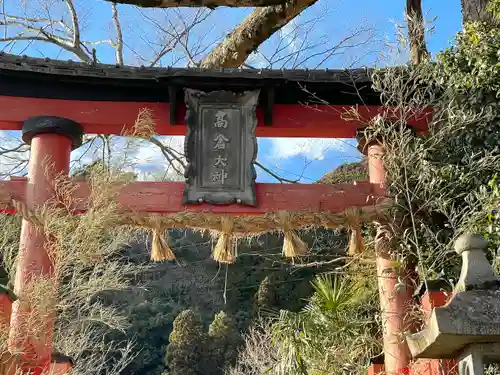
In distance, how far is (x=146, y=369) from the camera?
18.0m

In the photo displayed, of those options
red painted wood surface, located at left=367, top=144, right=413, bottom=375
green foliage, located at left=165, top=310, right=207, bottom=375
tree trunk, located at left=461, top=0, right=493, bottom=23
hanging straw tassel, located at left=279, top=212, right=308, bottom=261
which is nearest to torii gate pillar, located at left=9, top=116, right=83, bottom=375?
hanging straw tassel, located at left=279, top=212, right=308, bottom=261

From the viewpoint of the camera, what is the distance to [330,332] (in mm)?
5801

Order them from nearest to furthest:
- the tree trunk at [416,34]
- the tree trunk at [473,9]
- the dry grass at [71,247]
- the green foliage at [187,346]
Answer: the dry grass at [71,247]
the tree trunk at [473,9]
the tree trunk at [416,34]
the green foliage at [187,346]

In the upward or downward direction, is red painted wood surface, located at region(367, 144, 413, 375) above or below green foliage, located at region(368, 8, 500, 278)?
below

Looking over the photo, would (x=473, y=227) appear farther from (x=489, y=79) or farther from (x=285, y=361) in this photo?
(x=285, y=361)

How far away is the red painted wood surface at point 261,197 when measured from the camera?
16.7 feet

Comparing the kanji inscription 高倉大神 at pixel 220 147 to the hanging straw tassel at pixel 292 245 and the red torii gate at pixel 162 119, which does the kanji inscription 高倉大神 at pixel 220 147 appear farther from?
the hanging straw tassel at pixel 292 245

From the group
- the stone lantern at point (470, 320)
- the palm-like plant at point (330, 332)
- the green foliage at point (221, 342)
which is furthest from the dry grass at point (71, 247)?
the green foliage at point (221, 342)

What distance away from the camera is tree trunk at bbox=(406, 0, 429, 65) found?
6.01 meters

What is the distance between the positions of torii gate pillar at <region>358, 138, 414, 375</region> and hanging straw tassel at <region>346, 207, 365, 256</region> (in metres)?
0.18

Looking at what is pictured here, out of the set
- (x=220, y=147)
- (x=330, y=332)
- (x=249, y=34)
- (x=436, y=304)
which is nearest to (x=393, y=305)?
(x=436, y=304)

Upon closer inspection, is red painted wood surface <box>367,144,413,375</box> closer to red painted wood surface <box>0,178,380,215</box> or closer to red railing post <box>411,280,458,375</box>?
red railing post <box>411,280,458,375</box>

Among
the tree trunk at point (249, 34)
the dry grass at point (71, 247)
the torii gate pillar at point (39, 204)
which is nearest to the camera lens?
the dry grass at point (71, 247)

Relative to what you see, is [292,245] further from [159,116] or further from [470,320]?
[470,320]
